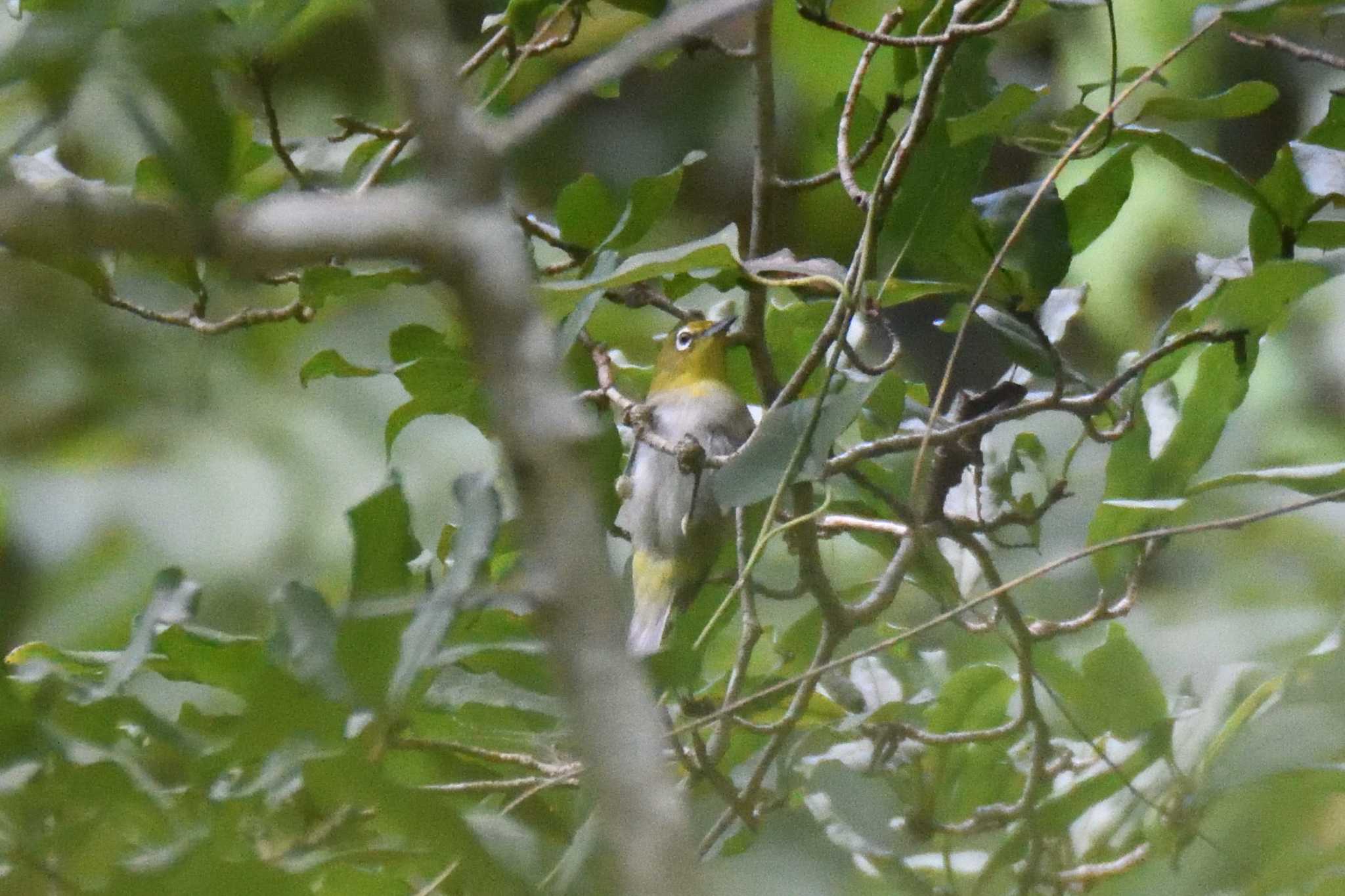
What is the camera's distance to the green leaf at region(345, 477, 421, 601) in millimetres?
545

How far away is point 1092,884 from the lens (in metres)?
0.88

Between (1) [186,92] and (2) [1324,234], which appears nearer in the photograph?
(1) [186,92]

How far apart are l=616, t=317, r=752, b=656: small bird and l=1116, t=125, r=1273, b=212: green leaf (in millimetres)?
290

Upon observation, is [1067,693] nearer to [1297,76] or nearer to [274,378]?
[274,378]

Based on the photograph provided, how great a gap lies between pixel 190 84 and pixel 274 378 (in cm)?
60

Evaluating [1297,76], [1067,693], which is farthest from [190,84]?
[1297,76]

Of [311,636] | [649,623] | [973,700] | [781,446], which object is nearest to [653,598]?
[649,623]

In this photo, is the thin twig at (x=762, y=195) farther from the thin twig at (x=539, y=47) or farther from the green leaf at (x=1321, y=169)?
the green leaf at (x=1321, y=169)

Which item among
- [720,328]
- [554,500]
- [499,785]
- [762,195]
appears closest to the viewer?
[554,500]

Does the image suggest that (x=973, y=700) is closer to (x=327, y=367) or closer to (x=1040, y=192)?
(x=1040, y=192)

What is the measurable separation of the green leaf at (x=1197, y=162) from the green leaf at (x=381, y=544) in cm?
52

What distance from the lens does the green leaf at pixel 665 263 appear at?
74cm

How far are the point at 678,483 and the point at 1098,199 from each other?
735mm

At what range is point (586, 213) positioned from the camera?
39.3 inches
